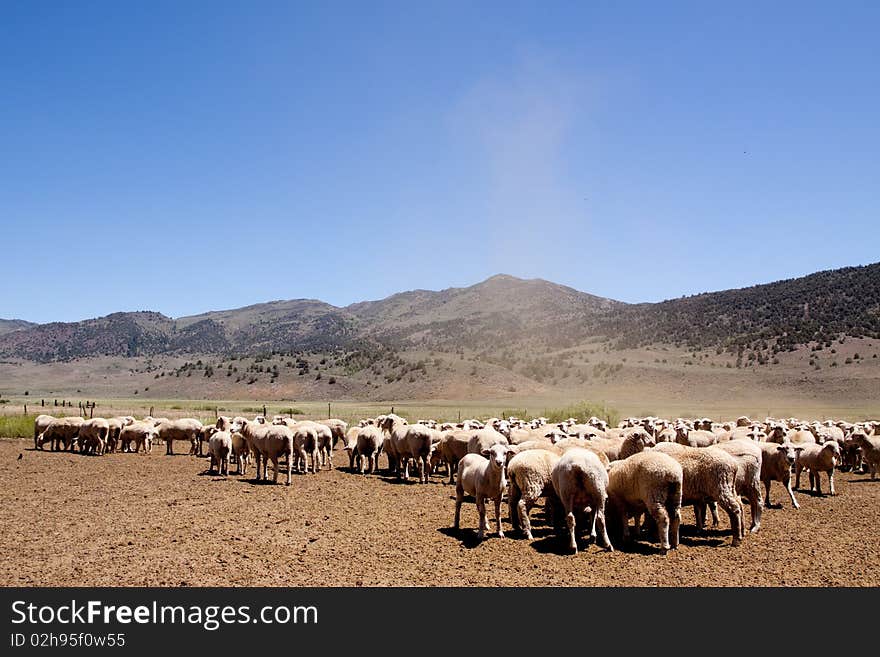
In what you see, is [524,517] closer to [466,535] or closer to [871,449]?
[466,535]

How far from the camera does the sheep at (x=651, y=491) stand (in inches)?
456

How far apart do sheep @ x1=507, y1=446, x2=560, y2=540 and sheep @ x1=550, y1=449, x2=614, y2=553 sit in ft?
2.22

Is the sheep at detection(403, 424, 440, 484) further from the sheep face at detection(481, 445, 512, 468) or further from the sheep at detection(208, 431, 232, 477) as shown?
the sheep face at detection(481, 445, 512, 468)

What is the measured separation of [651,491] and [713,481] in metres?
1.67

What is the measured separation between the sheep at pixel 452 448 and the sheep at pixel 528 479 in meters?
7.73

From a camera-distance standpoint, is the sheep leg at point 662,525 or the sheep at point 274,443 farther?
the sheep at point 274,443

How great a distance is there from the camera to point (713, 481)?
12383mm

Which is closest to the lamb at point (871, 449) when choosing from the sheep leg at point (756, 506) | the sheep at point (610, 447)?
the sheep at point (610, 447)

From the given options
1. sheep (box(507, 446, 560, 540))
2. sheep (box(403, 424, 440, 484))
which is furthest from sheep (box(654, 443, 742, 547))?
sheep (box(403, 424, 440, 484))

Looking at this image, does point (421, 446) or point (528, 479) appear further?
point (421, 446)

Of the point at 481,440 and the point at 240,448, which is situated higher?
the point at 481,440

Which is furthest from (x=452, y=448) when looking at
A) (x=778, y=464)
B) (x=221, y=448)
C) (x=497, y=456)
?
(x=778, y=464)

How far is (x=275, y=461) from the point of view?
20578 mm

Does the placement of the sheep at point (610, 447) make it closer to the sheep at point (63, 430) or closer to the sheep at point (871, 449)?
the sheep at point (871, 449)
